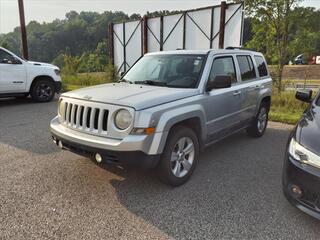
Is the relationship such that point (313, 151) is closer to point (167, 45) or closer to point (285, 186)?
point (285, 186)

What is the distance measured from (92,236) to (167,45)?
42.4 feet

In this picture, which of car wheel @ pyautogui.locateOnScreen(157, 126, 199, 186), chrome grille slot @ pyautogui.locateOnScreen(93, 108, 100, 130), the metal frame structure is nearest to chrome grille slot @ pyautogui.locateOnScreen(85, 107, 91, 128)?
chrome grille slot @ pyautogui.locateOnScreen(93, 108, 100, 130)

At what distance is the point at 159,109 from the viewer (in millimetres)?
3316

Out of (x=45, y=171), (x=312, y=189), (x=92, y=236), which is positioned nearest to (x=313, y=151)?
(x=312, y=189)

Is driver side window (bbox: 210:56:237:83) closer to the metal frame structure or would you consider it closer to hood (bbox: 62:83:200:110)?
hood (bbox: 62:83:200:110)

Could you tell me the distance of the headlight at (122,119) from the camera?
322 centimetres

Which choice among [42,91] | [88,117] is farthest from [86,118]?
[42,91]

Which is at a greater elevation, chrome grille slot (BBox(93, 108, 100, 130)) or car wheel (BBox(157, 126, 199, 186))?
chrome grille slot (BBox(93, 108, 100, 130))

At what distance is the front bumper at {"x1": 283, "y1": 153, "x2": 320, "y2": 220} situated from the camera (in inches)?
105

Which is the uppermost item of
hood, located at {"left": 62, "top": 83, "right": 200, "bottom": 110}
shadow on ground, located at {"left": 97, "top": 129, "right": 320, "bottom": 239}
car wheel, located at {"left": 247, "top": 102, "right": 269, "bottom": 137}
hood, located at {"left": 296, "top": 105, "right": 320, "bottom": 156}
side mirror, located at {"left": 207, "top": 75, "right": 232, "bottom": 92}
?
side mirror, located at {"left": 207, "top": 75, "right": 232, "bottom": 92}

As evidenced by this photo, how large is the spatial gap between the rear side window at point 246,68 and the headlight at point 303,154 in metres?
2.27

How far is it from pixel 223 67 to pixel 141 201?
247cm

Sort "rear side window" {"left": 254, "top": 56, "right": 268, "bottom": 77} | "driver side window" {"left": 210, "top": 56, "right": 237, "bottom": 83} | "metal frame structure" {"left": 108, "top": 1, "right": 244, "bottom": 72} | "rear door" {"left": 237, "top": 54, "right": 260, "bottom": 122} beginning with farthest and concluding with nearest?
1. "metal frame structure" {"left": 108, "top": 1, "right": 244, "bottom": 72}
2. "rear side window" {"left": 254, "top": 56, "right": 268, "bottom": 77}
3. "rear door" {"left": 237, "top": 54, "right": 260, "bottom": 122}
4. "driver side window" {"left": 210, "top": 56, "right": 237, "bottom": 83}

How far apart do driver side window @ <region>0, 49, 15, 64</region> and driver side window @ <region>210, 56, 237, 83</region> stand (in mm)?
6886
